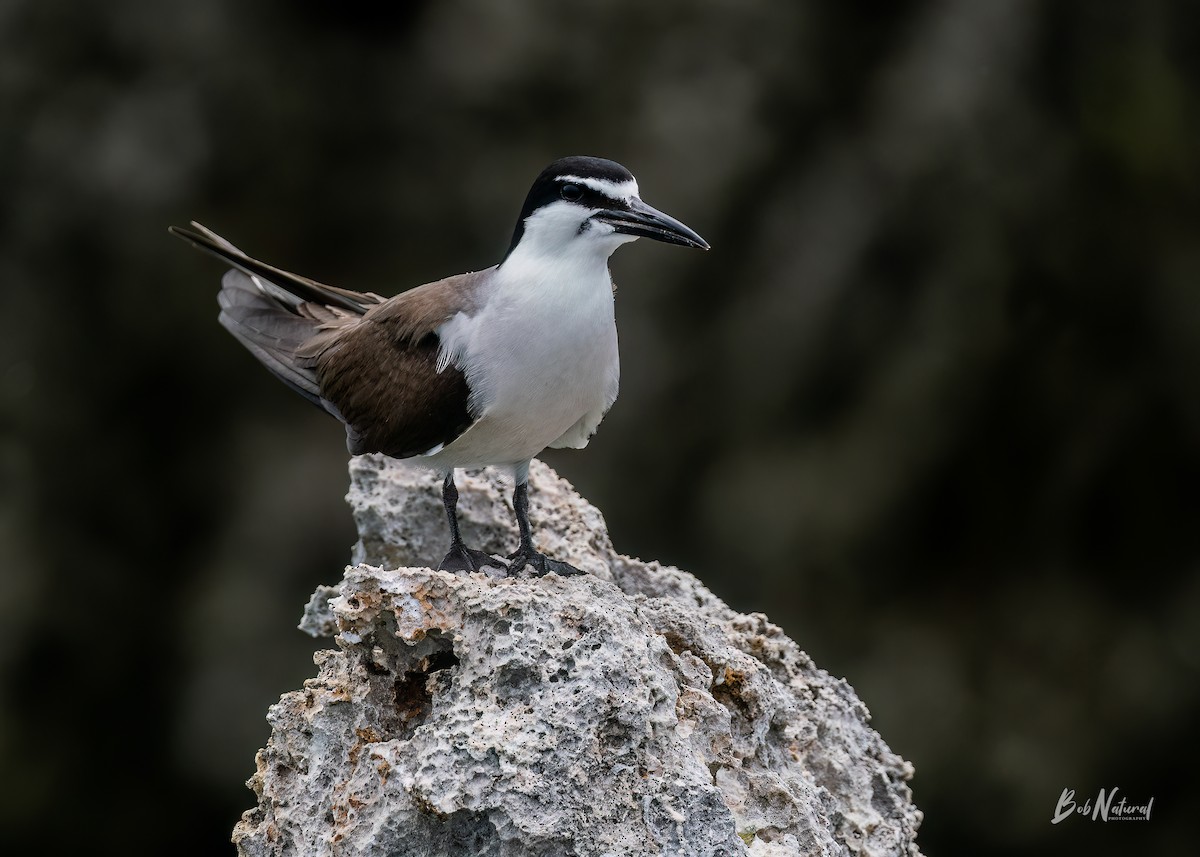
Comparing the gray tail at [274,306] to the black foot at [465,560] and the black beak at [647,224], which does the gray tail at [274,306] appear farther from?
the black beak at [647,224]

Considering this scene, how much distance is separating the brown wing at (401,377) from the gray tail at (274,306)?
14.7 inches

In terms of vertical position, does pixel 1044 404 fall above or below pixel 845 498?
above

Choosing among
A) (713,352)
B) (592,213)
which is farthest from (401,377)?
(713,352)

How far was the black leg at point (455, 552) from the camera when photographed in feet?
16.9

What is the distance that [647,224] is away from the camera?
477cm

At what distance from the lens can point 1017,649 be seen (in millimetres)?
9836

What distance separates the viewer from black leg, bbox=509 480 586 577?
5070mm

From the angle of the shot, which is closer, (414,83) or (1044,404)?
(1044,404)

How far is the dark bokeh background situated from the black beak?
5.40 metres

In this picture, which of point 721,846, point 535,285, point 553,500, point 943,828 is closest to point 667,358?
point 943,828

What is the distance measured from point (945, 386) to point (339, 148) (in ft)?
16.5

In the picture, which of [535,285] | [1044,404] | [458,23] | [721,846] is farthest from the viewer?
[458,23]

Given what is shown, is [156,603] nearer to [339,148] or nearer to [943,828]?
[339,148]

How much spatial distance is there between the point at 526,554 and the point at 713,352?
534cm
